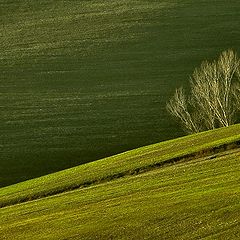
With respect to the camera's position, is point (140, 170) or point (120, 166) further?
point (120, 166)

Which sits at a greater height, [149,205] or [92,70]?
[92,70]

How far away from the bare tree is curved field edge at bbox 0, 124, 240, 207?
1518 centimetres

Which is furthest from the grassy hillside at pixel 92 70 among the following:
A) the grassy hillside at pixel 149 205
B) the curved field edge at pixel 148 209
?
the curved field edge at pixel 148 209

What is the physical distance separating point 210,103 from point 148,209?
1265 inches

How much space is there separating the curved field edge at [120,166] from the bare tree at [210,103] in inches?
597

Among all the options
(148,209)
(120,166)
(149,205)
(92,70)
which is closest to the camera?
(148,209)

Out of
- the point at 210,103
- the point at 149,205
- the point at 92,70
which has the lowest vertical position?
the point at 210,103

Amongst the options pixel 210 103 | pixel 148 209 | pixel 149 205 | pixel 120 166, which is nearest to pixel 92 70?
pixel 210 103

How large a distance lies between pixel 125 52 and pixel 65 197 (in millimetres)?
51707

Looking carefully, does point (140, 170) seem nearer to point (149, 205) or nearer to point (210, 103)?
point (149, 205)

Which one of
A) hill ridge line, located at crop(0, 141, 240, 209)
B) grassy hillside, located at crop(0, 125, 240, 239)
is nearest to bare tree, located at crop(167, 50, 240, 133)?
grassy hillside, located at crop(0, 125, 240, 239)

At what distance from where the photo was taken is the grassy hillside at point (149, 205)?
23922mm

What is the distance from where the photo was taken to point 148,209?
26594mm

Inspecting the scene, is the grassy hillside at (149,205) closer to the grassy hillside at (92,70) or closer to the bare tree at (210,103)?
the bare tree at (210,103)
